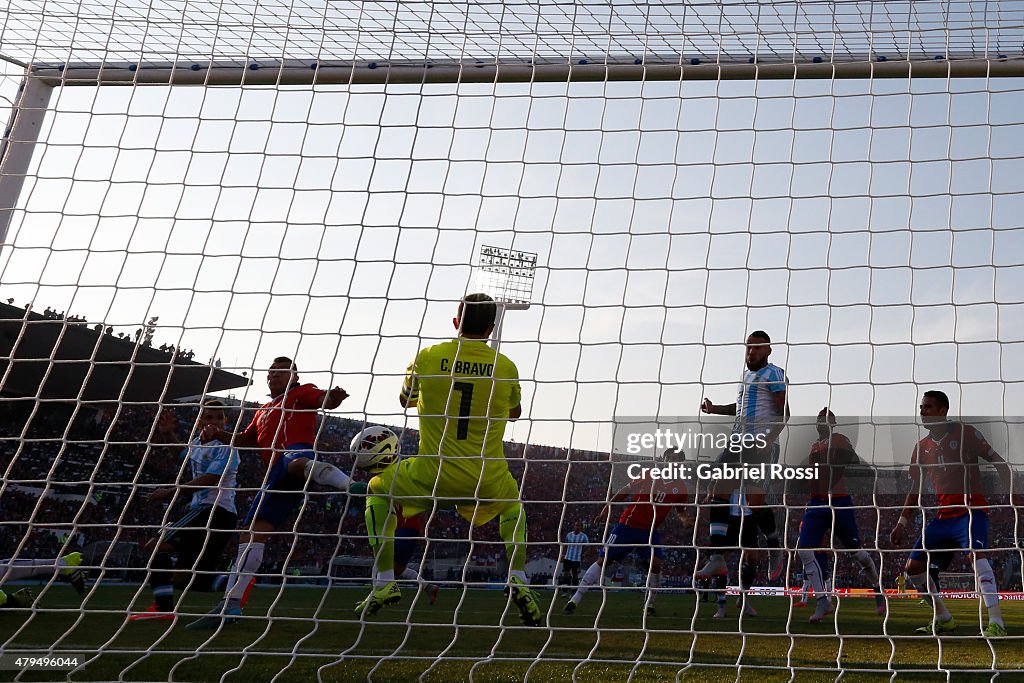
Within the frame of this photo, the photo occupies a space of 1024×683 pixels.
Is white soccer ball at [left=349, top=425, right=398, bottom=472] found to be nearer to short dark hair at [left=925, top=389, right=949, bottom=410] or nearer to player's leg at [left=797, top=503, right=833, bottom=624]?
player's leg at [left=797, top=503, right=833, bottom=624]

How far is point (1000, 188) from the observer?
4.02m

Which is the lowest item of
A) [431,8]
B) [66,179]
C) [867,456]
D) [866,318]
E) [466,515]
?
[466,515]

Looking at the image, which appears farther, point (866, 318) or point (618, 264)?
point (618, 264)

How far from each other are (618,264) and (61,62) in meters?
3.69

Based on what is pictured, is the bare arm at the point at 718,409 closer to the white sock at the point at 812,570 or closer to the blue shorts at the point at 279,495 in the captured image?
the white sock at the point at 812,570

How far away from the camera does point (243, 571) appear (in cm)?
443

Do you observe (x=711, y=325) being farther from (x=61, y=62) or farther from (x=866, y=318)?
(x=61, y=62)

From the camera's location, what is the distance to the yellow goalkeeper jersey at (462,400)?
4.09m

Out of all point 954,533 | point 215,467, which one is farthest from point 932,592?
point 215,467

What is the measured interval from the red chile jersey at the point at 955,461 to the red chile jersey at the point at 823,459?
2.39 ft

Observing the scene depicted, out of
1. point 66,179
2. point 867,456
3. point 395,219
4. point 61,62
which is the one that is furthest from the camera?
point 867,456

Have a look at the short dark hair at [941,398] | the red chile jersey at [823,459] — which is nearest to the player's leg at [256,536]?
the red chile jersey at [823,459]

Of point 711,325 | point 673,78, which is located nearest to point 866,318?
point 711,325

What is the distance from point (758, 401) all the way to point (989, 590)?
1.68 metres
